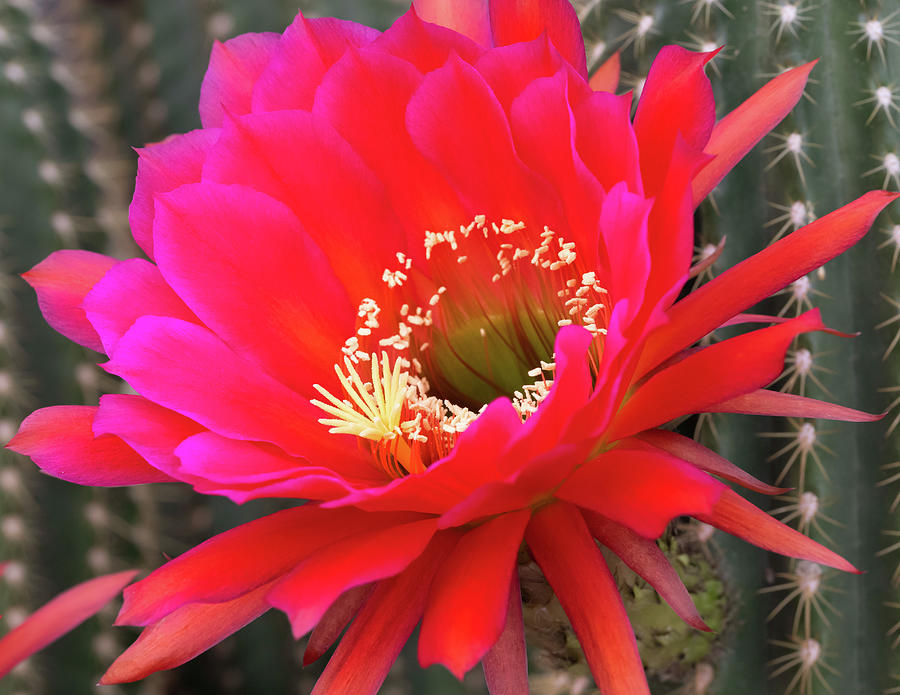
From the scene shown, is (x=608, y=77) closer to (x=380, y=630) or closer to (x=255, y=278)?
(x=255, y=278)

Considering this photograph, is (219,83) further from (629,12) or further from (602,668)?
(602,668)

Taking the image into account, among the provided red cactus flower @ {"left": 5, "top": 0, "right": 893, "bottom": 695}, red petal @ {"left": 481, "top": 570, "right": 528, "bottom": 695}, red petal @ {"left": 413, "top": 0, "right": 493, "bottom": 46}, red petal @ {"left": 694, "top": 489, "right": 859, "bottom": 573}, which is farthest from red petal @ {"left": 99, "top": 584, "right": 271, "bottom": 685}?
red petal @ {"left": 413, "top": 0, "right": 493, "bottom": 46}

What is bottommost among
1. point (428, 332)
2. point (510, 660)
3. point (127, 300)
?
point (510, 660)

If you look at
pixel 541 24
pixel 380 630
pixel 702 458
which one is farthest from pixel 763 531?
pixel 541 24

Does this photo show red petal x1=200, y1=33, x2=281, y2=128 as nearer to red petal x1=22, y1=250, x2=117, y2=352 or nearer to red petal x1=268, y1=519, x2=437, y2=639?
red petal x1=22, y1=250, x2=117, y2=352

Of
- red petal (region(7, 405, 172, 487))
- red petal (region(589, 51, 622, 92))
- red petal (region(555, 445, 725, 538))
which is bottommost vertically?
red petal (region(555, 445, 725, 538))

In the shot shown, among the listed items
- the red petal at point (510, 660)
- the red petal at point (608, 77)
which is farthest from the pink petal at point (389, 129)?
the red petal at point (510, 660)
